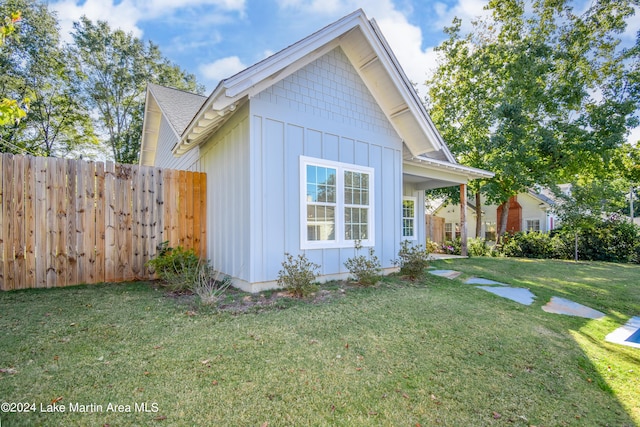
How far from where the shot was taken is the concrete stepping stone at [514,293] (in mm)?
5581

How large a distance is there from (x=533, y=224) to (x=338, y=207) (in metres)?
19.8

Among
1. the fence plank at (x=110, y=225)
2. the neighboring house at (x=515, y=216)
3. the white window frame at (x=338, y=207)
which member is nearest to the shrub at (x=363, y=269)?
the white window frame at (x=338, y=207)

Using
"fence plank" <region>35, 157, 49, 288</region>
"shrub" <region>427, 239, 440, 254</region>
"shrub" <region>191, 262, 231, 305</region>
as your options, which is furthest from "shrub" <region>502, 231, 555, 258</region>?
"fence plank" <region>35, 157, 49, 288</region>

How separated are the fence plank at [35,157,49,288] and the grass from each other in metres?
0.41

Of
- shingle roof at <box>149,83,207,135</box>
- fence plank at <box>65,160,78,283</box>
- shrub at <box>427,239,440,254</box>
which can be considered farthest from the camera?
shrub at <box>427,239,440,254</box>

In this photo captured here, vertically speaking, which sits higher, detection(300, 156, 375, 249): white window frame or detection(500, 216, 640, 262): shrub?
detection(300, 156, 375, 249): white window frame

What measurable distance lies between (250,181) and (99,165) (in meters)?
3.13

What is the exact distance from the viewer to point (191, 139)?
6.37 metres

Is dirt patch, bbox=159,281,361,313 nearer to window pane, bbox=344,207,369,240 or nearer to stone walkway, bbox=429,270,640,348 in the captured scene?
window pane, bbox=344,207,369,240

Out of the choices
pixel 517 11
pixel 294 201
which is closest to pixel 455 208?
pixel 517 11

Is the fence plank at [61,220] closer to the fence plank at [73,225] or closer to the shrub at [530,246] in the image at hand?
the fence plank at [73,225]

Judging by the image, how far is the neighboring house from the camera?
65.0ft

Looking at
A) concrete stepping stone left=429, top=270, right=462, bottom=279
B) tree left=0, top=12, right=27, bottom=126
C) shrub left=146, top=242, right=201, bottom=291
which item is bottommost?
concrete stepping stone left=429, top=270, right=462, bottom=279

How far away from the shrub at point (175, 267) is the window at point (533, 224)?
21.5 metres
